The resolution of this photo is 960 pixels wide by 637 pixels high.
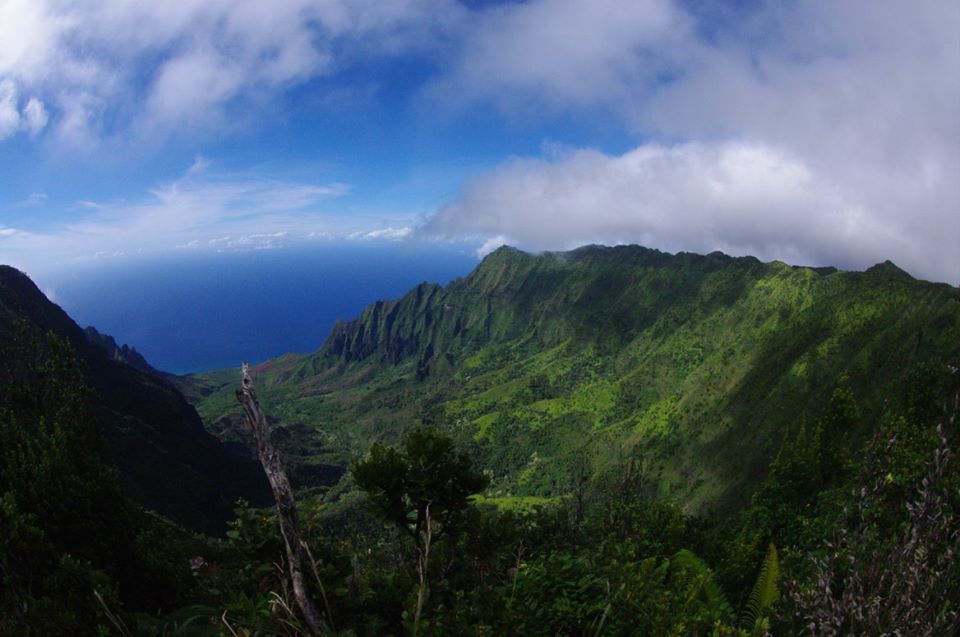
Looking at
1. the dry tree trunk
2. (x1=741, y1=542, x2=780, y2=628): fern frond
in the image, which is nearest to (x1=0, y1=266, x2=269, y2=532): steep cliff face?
the dry tree trunk

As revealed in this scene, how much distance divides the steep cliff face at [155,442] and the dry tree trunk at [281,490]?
217ft

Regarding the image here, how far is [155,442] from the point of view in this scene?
88.1 meters

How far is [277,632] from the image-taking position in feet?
14.3

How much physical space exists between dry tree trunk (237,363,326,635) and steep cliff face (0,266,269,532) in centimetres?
6618

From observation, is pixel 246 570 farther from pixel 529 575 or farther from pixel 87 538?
pixel 87 538

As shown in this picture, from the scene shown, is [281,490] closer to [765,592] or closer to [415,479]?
[415,479]

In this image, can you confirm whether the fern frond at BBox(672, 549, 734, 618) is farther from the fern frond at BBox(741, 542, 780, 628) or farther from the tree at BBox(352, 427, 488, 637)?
the tree at BBox(352, 427, 488, 637)

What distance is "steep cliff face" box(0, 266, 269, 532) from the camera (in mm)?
70500

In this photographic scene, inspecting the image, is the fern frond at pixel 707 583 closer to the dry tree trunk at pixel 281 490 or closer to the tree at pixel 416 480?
the tree at pixel 416 480

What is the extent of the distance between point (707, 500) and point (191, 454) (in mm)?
107000

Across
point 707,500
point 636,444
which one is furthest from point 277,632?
point 636,444

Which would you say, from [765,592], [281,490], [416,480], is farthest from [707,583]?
[281,490]

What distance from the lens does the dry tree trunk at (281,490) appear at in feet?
14.0

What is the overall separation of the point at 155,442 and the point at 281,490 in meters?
102
